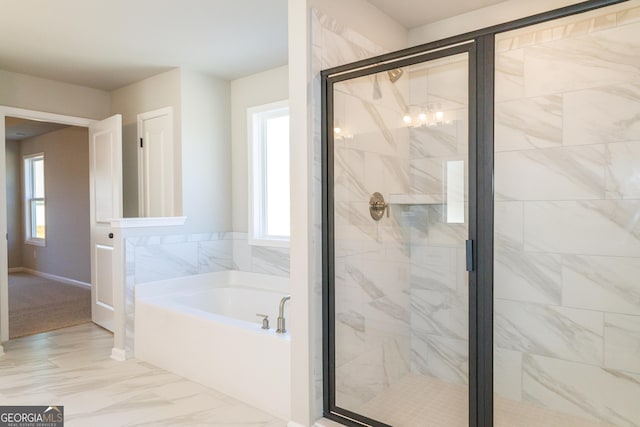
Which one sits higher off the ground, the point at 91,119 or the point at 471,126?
the point at 91,119

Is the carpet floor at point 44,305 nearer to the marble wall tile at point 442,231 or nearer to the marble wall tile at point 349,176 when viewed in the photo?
the marble wall tile at point 349,176

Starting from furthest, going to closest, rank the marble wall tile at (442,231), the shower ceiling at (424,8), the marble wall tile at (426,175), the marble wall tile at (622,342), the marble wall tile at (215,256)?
the marble wall tile at (215,256) < the shower ceiling at (424,8) < the marble wall tile at (426,175) < the marble wall tile at (622,342) < the marble wall tile at (442,231)

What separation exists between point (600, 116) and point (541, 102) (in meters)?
0.31

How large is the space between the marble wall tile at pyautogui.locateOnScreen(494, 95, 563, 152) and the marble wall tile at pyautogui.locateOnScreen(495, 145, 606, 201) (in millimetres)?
50

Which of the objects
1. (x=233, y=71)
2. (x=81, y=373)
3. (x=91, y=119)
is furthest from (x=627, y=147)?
(x=91, y=119)

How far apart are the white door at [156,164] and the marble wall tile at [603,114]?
3133 mm

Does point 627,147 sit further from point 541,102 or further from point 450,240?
point 450,240

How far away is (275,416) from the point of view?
7.93ft

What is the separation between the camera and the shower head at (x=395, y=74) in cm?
220

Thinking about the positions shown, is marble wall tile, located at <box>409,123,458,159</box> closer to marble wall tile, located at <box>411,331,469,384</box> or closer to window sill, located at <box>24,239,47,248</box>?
marble wall tile, located at <box>411,331,469,384</box>

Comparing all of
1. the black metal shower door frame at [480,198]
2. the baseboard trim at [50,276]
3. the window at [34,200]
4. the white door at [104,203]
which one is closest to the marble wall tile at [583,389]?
the black metal shower door frame at [480,198]

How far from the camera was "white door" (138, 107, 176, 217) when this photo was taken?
3926 millimetres

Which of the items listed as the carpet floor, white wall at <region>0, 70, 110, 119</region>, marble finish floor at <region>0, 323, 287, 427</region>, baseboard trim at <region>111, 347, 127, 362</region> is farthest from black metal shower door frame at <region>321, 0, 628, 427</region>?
the carpet floor

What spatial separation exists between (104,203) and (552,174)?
3.85 metres
